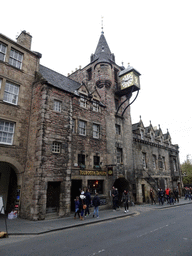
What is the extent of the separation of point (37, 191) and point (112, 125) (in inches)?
446

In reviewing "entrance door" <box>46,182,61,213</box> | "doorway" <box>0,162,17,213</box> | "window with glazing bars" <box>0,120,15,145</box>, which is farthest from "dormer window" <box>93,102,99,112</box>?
"doorway" <box>0,162,17,213</box>

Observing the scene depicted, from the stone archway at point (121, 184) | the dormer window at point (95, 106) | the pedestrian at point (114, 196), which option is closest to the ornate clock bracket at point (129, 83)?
the dormer window at point (95, 106)

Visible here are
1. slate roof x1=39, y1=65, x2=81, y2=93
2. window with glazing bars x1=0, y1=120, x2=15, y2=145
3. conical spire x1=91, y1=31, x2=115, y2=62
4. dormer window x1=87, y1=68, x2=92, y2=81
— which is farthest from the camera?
dormer window x1=87, y1=68, x2=92, y2=81

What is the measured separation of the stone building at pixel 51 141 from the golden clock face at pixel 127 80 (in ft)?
6.48

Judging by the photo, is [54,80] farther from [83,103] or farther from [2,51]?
[2,51]

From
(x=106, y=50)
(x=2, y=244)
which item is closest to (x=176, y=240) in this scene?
(x=2, y=244)

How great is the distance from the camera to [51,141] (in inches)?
516

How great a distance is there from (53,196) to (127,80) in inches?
623

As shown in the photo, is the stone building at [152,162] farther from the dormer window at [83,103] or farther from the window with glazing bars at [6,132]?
the window with glazing bars at [6,132]

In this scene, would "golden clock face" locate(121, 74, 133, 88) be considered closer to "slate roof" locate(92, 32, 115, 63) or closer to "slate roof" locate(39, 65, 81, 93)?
"slate roof" locate(92, 32, 115, 63)

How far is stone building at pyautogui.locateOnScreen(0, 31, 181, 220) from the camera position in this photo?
1243cm

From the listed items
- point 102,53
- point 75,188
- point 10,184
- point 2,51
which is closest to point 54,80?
point 2,51

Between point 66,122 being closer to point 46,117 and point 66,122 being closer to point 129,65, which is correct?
point 46,117

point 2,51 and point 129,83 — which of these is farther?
point 129,83
